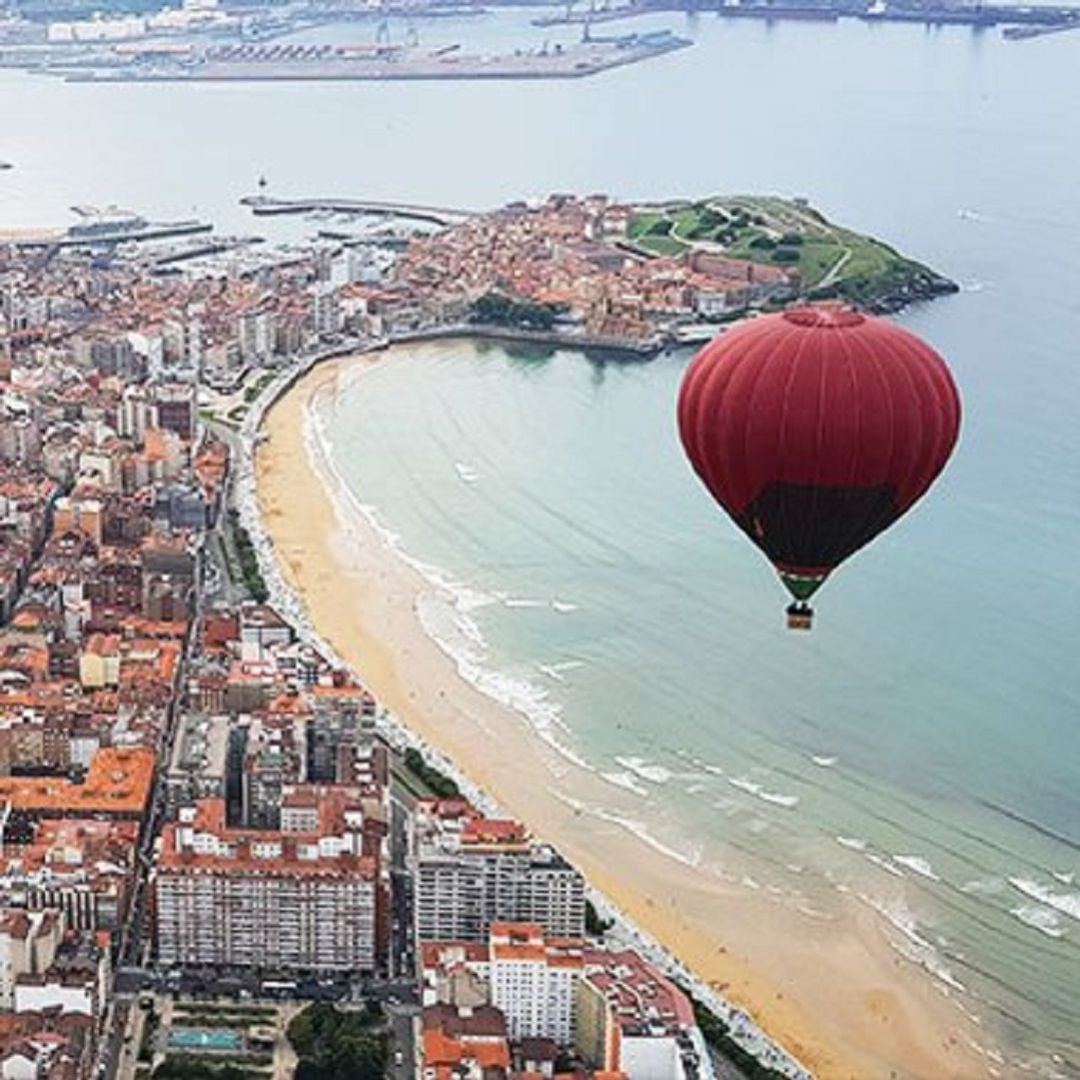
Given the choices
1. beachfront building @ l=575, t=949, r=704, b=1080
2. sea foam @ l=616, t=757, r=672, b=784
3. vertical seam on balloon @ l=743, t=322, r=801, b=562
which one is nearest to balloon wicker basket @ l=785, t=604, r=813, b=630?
vertical seam on balloon @ l=743, t=322, r=801, b=562

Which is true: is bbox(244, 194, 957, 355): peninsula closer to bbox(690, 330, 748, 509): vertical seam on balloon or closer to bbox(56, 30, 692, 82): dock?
bbox(56, 30, 692, 82): dock

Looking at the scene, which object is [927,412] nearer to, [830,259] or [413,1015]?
[413,1015]

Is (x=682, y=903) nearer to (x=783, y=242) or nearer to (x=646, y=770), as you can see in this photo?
(x=646, y=770)

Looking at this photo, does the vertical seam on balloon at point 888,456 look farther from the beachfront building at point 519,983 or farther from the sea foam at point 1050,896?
the sea foam at point 1050,896

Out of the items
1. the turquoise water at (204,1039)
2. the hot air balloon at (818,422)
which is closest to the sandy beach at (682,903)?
the turquoise water at (204,1039)

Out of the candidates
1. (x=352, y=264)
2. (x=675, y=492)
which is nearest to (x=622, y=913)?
(x=675, y=492)

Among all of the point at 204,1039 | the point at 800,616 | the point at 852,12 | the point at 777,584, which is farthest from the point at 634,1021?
the point at 852,12
